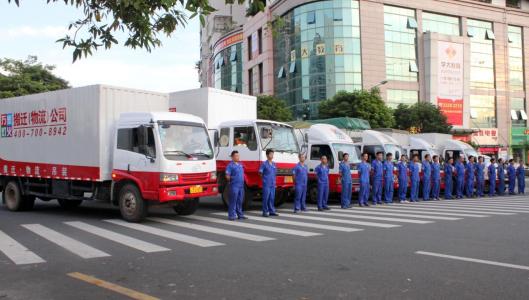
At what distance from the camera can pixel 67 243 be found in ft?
26.9

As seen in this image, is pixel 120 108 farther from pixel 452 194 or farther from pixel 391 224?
pixel 452 194

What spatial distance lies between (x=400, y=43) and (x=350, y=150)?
40.4 m

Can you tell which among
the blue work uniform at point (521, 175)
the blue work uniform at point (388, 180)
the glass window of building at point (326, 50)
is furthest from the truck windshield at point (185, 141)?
the glass window of building at point (326, 50)

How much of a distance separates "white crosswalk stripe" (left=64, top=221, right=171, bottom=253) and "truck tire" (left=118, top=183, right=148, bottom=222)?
2.75 ft

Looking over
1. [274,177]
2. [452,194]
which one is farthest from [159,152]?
[452,194]

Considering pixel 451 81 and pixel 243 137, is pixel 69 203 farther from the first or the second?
pixel 451 81

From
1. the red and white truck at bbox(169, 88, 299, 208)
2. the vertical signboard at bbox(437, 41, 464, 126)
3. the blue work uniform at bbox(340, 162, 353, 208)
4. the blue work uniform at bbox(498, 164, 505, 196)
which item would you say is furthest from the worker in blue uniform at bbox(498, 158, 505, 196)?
the vertical signboard at bbox(437, 41, 464, 126)

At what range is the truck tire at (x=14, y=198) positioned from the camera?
13.5 metres

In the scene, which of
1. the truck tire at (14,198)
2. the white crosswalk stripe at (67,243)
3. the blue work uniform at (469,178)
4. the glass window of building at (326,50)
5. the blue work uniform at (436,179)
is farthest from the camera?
the glass window of building at (326,50)

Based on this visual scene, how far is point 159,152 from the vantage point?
34.2 feet

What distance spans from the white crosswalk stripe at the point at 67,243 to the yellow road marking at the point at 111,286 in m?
1.19

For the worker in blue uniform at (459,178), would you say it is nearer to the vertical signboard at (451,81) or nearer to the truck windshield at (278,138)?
the truck windshield at (278,138)

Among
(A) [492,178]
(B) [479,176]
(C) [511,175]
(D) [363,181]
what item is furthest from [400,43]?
(D) [363,181]

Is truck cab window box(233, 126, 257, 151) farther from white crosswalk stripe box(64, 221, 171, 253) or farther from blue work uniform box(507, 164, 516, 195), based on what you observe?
blue work uniform box(507, 164, 516, 195)
